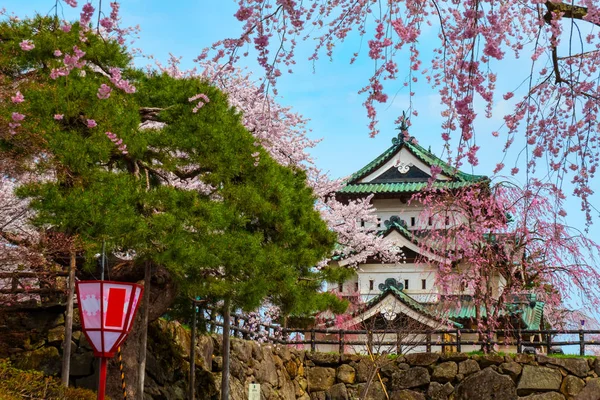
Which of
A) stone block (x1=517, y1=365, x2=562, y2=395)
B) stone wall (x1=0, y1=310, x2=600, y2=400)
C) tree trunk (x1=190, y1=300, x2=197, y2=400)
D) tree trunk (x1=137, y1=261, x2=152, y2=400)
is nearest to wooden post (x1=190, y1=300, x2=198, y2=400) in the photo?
tree trunk (x1=190, y1=300, x2=197, y2=400)

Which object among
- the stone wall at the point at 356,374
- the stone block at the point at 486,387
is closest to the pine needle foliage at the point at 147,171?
the stone wall at the point at 356,374

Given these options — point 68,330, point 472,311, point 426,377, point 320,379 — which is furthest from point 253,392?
point 472,311

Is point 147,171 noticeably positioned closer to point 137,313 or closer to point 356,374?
point 137,313

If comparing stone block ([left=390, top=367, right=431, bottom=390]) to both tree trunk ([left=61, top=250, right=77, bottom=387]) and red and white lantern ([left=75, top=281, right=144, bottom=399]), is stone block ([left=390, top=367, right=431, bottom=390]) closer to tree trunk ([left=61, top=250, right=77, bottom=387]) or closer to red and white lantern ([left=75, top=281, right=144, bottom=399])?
tree trunk ([left=61, top=250, right=77, bottom=387])

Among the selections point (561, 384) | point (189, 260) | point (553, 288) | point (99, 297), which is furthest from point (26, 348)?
point (553, 288)

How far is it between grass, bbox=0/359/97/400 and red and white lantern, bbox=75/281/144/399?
82cm

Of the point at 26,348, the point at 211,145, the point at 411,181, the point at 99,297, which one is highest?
the point at 411,181

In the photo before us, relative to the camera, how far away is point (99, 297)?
7918mm

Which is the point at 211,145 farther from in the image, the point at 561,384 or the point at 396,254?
the point at 396,254

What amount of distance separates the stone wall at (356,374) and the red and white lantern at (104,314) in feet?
15.8

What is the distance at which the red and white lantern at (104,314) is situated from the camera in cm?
786

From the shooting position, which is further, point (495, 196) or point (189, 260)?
point (495, 196)

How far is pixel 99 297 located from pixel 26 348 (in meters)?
4.66

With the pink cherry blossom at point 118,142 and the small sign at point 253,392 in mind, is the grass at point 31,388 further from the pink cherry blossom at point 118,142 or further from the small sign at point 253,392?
the small sign at point 253,392
